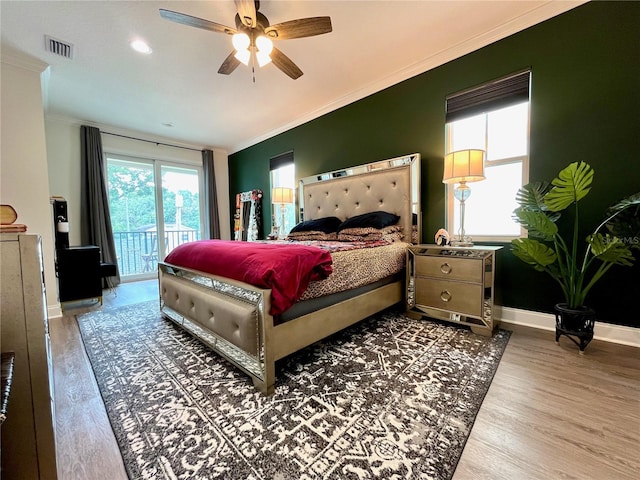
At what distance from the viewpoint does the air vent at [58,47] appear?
7.68 ft

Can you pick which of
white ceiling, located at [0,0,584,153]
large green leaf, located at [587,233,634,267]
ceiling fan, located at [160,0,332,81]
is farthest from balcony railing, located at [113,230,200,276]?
large green leaf, located at [587,233,634,267]

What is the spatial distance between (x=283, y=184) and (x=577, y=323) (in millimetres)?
4182

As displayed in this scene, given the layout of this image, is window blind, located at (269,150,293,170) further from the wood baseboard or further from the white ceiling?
the wood baseboard

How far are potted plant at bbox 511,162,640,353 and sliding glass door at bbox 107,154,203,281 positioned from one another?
554cm

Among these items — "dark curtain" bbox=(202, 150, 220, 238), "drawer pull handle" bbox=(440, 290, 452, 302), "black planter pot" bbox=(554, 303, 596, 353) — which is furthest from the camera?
"dark curtain" bbox=(202, 150, 220, 238)

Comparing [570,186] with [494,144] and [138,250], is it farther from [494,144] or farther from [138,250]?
[138,250]

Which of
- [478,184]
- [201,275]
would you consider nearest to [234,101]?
[201,275]

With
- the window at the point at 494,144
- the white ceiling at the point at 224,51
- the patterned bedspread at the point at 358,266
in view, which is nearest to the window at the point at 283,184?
the white ceiling at the point at 224,51

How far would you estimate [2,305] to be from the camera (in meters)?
0.76

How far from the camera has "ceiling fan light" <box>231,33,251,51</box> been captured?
188cm

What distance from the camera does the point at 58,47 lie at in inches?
95.4

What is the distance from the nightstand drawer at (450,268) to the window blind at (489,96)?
1.51 metres

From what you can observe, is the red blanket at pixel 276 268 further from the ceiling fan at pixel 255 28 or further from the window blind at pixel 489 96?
the window blind at pixel 489 96

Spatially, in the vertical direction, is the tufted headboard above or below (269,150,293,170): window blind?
below
